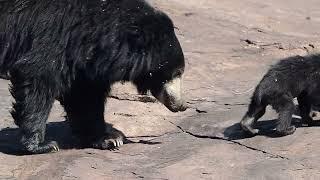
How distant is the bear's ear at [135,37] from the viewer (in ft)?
20.1

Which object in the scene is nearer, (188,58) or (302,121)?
(302,121)

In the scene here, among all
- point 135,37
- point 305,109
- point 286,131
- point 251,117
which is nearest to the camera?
point 135,37

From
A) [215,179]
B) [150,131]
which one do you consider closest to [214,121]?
[150,131]

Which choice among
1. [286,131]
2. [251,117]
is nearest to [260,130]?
[251,117]

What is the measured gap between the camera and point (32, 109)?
6.02 m

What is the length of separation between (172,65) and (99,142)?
917 mm

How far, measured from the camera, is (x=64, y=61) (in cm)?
600

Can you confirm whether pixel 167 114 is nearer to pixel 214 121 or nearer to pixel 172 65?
pixel 214 121

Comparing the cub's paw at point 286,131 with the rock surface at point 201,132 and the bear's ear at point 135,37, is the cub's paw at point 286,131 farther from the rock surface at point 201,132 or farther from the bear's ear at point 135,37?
the bear's ear at point 135,37

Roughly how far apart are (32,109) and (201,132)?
156 cm

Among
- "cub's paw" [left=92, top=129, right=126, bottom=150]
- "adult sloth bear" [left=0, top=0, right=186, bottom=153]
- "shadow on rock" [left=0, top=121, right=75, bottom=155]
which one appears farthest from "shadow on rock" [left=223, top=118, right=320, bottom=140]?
"shadow on rock" [left=0, top=121, right=75, bottom=155]

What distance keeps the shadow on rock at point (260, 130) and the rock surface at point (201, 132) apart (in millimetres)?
12

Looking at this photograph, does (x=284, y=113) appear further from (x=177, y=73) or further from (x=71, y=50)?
(x=71, y=50)

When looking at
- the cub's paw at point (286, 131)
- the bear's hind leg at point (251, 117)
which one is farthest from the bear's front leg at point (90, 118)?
the cub's paw at point (286, 131)
